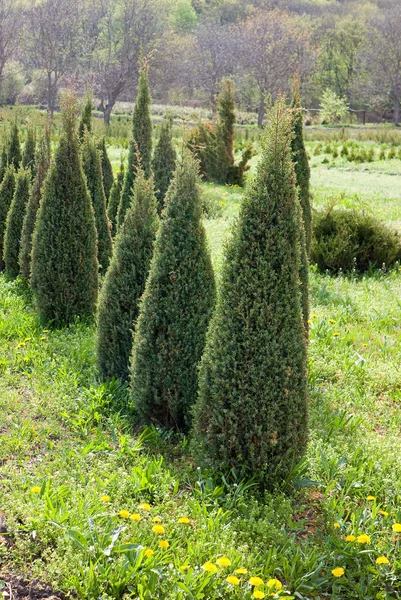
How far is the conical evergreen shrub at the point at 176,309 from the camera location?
4.27 m

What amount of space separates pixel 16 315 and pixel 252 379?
4115mm

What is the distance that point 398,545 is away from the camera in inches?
126

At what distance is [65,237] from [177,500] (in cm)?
389

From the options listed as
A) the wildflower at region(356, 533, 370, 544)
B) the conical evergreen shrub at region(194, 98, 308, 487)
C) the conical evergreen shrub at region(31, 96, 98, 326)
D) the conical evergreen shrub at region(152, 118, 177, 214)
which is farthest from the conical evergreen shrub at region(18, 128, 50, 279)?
the wildflower at region(356, 533, 370, 544)

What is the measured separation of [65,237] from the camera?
6.69 m

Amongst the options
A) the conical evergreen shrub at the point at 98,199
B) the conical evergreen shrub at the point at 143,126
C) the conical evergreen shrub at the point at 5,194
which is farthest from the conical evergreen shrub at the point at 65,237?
the conical evergreen shrub at the point at 143,126

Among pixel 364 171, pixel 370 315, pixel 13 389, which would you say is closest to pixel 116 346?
pixel 13 389

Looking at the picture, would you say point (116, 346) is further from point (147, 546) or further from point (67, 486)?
point (147, 546)

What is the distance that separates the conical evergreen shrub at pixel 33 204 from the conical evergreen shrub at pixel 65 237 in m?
1.31

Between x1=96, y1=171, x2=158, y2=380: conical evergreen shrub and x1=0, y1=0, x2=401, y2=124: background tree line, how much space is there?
35.7 meters

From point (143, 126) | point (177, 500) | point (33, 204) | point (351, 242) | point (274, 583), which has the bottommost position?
point (177, 500)

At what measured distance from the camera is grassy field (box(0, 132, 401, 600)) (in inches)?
115

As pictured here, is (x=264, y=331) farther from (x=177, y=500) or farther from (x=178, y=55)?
(x=178, y=55)

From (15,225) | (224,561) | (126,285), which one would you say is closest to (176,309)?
(126,285)
